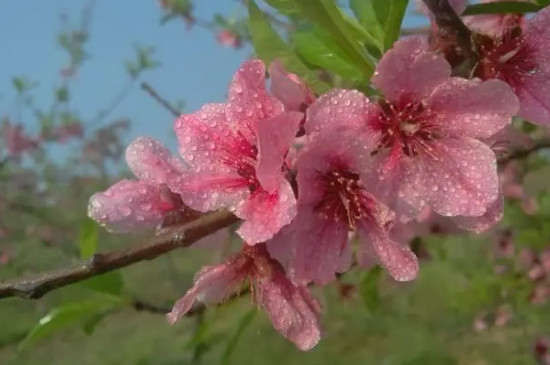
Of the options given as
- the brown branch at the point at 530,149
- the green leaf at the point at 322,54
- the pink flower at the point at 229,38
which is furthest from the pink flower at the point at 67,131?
the green leaf at the point at 322,54

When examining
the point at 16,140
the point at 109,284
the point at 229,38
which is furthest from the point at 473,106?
the point at 16,140

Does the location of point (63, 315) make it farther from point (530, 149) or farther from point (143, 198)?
point (530, 149)

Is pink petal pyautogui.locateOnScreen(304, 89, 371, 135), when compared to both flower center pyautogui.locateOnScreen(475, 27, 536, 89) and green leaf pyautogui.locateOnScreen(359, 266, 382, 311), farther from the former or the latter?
green leaf pyautogui.locateOnScreen(359, 266, 382, 311)

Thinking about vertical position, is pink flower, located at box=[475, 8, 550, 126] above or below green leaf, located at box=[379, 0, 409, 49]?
below

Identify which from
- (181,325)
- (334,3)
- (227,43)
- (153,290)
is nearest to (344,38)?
A: (334,3)

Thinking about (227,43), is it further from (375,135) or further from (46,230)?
→ (375,135)

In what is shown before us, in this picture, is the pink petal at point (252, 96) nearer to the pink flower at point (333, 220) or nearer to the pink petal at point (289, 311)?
the pink flower at point (333, 220)

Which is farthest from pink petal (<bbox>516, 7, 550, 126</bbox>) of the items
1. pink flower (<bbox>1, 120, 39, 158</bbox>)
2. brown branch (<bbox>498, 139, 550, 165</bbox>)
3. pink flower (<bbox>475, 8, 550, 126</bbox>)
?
pink flower (<bbox>1, 120, 39, 158</bbox>)
